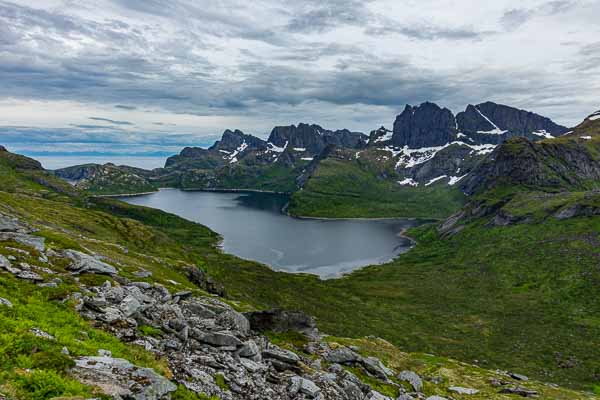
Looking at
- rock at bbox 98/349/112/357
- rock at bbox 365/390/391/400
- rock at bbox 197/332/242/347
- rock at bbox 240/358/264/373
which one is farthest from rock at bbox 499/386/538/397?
rock at bbox 98/349/112/357

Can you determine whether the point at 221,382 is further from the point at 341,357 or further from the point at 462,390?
the point at 462,390

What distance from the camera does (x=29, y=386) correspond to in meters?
11.5

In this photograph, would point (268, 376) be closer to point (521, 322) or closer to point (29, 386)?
point (29, 386)

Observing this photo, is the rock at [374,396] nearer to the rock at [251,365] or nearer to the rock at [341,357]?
the rock at [341,357]

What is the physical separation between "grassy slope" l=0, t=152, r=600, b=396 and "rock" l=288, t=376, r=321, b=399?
1741 inches

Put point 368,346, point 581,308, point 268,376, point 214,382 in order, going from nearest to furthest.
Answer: point 214,382 < point 268,376 < point 368,346 < point 581,308

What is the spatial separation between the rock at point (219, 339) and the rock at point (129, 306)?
4.33m

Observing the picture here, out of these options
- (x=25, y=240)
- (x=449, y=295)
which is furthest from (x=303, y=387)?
(x=449, y=295)

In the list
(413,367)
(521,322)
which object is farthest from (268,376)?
(521,322)

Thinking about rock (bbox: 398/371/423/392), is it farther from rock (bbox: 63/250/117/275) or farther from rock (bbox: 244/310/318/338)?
rock (bbox: 63/250/117/275)

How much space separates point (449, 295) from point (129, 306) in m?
157

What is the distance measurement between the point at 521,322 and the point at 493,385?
3534 inches

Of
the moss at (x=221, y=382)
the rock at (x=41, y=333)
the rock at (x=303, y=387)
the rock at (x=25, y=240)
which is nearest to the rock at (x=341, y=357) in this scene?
the rock at (x=303, y=387)

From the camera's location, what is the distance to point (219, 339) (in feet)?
76.8
